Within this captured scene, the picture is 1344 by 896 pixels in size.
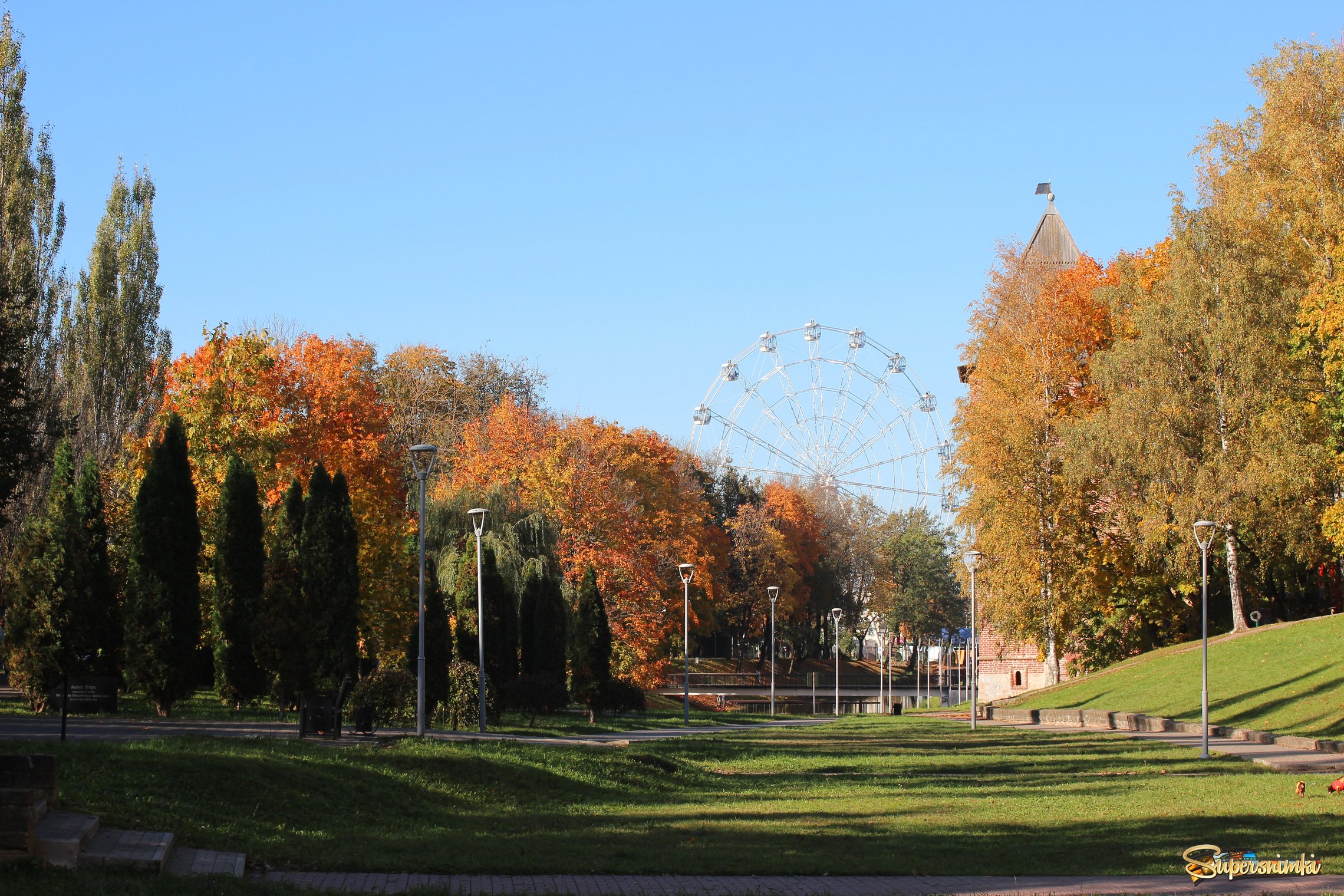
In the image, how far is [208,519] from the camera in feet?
104

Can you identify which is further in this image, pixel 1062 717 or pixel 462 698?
pixel 1062 717

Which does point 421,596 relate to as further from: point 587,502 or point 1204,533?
point 587,502

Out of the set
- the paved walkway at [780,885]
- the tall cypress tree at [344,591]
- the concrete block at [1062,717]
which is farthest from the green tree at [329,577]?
the concrete block at [1062,717]

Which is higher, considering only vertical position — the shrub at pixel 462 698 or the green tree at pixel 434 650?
the green tree at pixel 434 650

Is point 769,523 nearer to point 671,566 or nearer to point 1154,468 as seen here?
point 671,566

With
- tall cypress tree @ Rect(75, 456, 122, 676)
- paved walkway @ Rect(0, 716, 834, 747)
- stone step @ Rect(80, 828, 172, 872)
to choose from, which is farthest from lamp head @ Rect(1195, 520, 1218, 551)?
tall cypress tree @ Rect(75, 456, 122, 676)

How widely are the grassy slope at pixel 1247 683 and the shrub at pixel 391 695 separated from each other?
62.7ft

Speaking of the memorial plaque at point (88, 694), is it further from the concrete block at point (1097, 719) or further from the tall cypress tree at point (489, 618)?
the concrete block at point (1097, 719)

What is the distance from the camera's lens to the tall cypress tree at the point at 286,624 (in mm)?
25219

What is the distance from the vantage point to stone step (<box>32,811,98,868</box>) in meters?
8.16

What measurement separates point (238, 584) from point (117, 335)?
20560 mm

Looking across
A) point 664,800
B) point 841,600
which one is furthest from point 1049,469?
point 841,600

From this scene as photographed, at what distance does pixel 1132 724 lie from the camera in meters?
33.8

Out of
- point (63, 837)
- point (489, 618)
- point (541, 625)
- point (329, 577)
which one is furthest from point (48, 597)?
point (63, 837)
